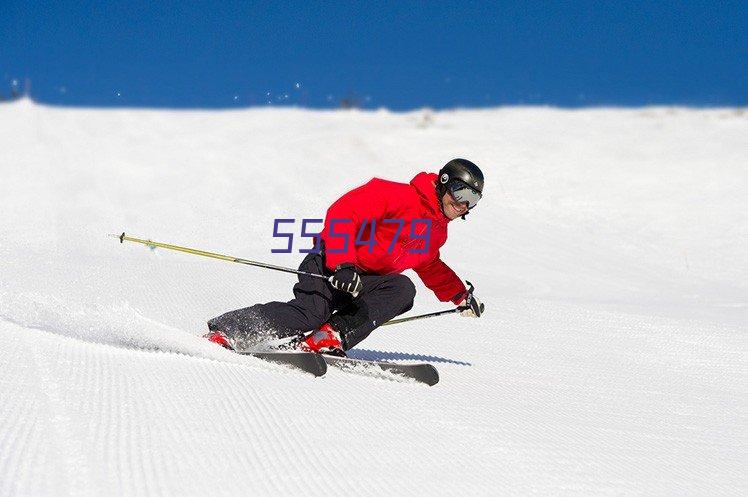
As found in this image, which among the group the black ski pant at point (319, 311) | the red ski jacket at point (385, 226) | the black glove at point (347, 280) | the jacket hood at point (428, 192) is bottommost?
the black ski pant at point (319, 311)

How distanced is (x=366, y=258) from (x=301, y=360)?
72 centimetres

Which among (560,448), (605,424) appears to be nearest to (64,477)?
(560,448)

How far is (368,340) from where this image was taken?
5.72 metres

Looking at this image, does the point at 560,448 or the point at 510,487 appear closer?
the point at 510,487

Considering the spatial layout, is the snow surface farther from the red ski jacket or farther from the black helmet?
the black helmet

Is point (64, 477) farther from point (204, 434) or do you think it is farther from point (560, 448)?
point (560, 448)

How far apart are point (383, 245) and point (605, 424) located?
1.45m

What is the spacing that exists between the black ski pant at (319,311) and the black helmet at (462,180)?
559 millimetres

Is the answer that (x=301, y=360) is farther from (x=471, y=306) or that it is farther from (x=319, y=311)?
(x=471, y=306)

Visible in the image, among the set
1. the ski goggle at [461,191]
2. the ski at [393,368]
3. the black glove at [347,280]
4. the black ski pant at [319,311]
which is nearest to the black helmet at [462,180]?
the ski goggle at [461,191]

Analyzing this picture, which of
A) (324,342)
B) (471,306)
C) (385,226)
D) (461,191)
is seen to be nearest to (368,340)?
(471,306)

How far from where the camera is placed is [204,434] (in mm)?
2539

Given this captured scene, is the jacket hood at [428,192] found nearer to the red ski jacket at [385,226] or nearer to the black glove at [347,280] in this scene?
the red ski jacket at [385,226]

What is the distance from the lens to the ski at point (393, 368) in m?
3.96
